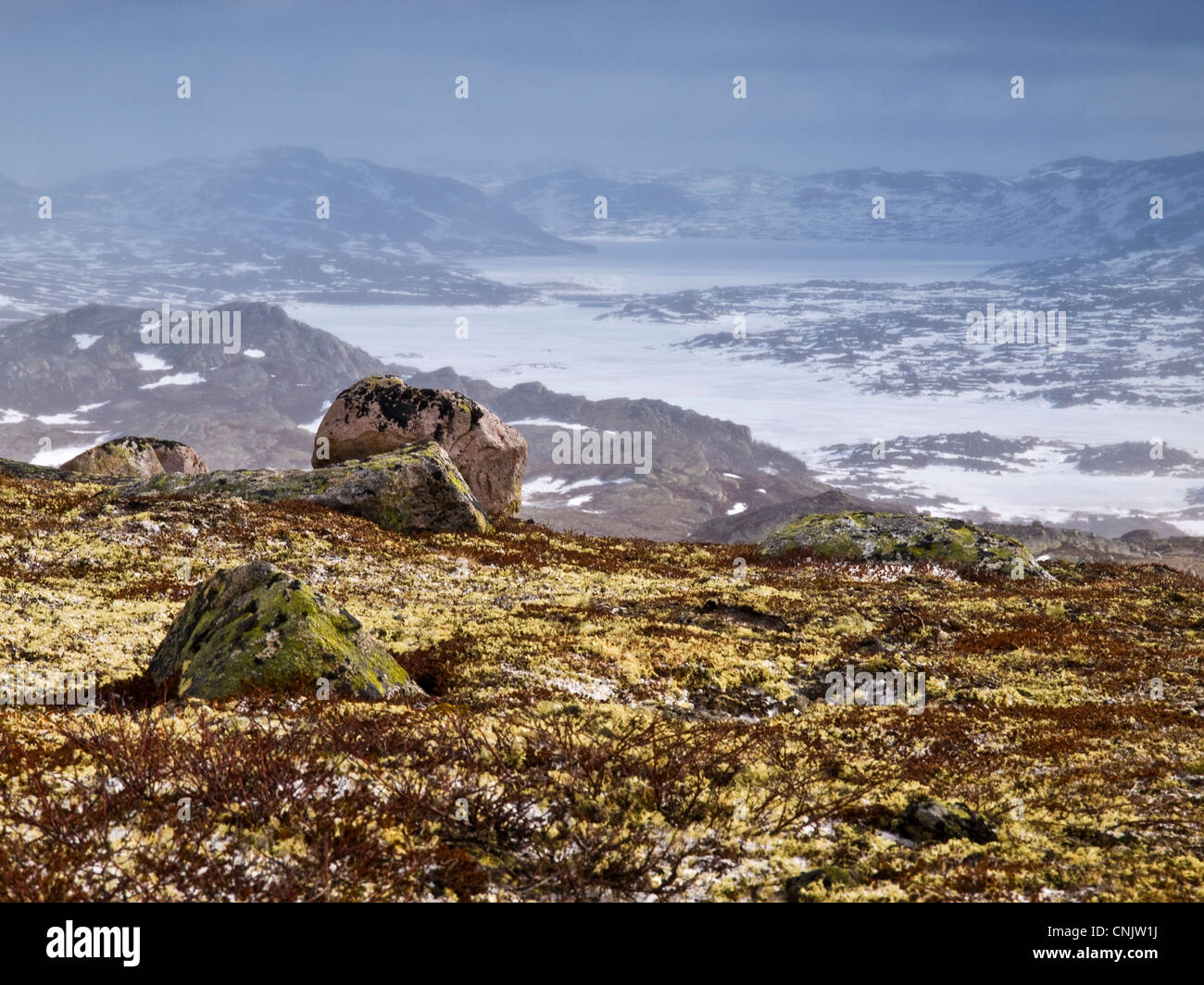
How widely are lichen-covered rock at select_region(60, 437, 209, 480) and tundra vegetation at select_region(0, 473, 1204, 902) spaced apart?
33.4 m

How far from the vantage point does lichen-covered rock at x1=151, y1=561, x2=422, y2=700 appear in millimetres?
13203

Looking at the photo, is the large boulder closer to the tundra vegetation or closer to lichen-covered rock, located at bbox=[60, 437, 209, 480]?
lichen-covered rock, located at bbox=[60, 437, 209, 480]

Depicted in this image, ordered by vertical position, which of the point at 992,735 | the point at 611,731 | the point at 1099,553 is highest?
the point at 611,731

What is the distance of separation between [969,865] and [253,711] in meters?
8.51

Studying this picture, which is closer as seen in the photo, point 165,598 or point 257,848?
point 257,848

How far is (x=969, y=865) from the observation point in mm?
8461

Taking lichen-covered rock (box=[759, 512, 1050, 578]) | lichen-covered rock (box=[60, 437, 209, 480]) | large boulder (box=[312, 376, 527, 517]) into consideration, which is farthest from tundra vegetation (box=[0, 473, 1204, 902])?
lichen-covered rock (box=[60, 437, 209, 480])

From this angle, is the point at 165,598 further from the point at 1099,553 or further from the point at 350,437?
the point at 1099,553

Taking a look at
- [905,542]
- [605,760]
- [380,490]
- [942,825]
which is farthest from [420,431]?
[942,825]

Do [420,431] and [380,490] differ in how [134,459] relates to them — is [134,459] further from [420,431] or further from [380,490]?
[380,490]

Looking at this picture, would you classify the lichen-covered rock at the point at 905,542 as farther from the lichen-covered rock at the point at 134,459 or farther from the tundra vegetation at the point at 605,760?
the lichen-covered rock at the point at 134,459

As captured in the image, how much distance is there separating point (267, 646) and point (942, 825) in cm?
948

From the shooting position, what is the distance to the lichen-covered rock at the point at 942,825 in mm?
9266

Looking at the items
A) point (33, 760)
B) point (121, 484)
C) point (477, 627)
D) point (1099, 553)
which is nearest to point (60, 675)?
point (33, 760)
